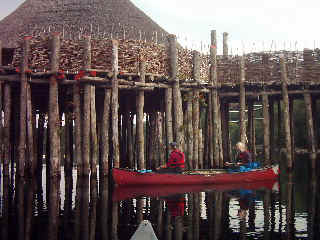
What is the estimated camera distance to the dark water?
8.89 meters

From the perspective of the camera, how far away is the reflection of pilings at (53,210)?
8.98 m

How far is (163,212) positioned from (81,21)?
12.0 metres

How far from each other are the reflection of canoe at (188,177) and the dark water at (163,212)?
0.42 m

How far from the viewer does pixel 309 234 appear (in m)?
8.62

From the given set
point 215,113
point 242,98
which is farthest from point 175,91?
point 242,98

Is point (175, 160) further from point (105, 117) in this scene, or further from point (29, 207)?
point (29, 207)

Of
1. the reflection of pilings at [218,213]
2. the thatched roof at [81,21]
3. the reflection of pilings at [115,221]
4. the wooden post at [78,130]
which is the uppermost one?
the thatched roof at [81,21]

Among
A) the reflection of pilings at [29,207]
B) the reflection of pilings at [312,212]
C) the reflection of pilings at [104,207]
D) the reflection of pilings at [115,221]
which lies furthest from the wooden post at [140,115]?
the reflection of pilings at [312,212]

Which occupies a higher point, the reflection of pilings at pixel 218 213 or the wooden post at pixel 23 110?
the wooden post at pixel 23 110

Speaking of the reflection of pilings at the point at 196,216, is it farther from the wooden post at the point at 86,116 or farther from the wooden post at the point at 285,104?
the wooden post at the point at 285,104

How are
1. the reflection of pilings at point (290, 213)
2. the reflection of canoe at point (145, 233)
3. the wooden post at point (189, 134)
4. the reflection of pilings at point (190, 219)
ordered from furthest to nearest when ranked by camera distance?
1. the wooden post at point (189, 134)
2. the reflection of pilings at point (290, 213)
3. the reflection of pilings at point (190, 219)
4. the reflection of canoe at point (145, 233)

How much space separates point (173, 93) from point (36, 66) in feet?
18.1

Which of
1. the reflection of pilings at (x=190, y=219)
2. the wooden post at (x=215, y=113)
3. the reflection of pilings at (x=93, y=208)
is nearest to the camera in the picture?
the reflection of pilings at (x=190, y=219)

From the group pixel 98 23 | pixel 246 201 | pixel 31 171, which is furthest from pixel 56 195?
pixel 98 23
